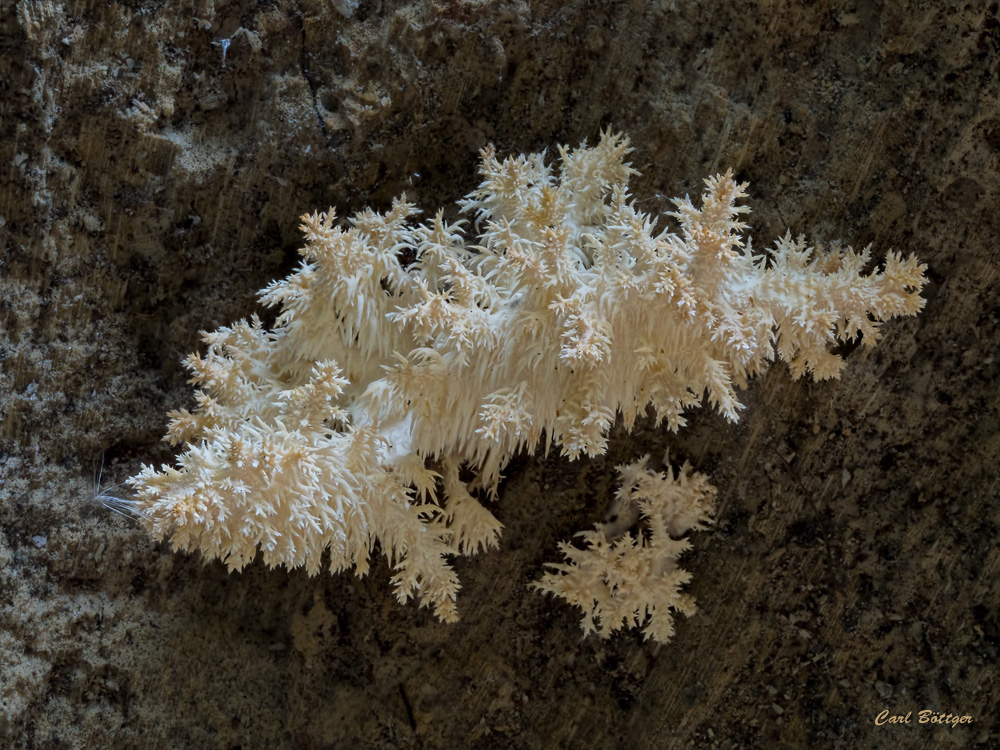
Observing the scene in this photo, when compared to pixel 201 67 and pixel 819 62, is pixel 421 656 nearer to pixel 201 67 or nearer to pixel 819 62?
pixel 201 67

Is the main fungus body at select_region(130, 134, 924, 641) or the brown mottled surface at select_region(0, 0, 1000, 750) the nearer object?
the main fungus body at select_region(130, 134, 924, 641)

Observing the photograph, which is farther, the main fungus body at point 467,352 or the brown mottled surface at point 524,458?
the brown mottled surface at point 524,458

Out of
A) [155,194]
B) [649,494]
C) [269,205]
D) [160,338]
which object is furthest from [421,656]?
[155,194]

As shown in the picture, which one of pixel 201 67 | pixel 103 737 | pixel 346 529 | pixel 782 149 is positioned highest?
pixel 782 149

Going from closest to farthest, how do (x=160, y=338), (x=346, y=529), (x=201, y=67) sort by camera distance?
(x=346, y=529), (x=201, y=67), (x=160, y=338)
